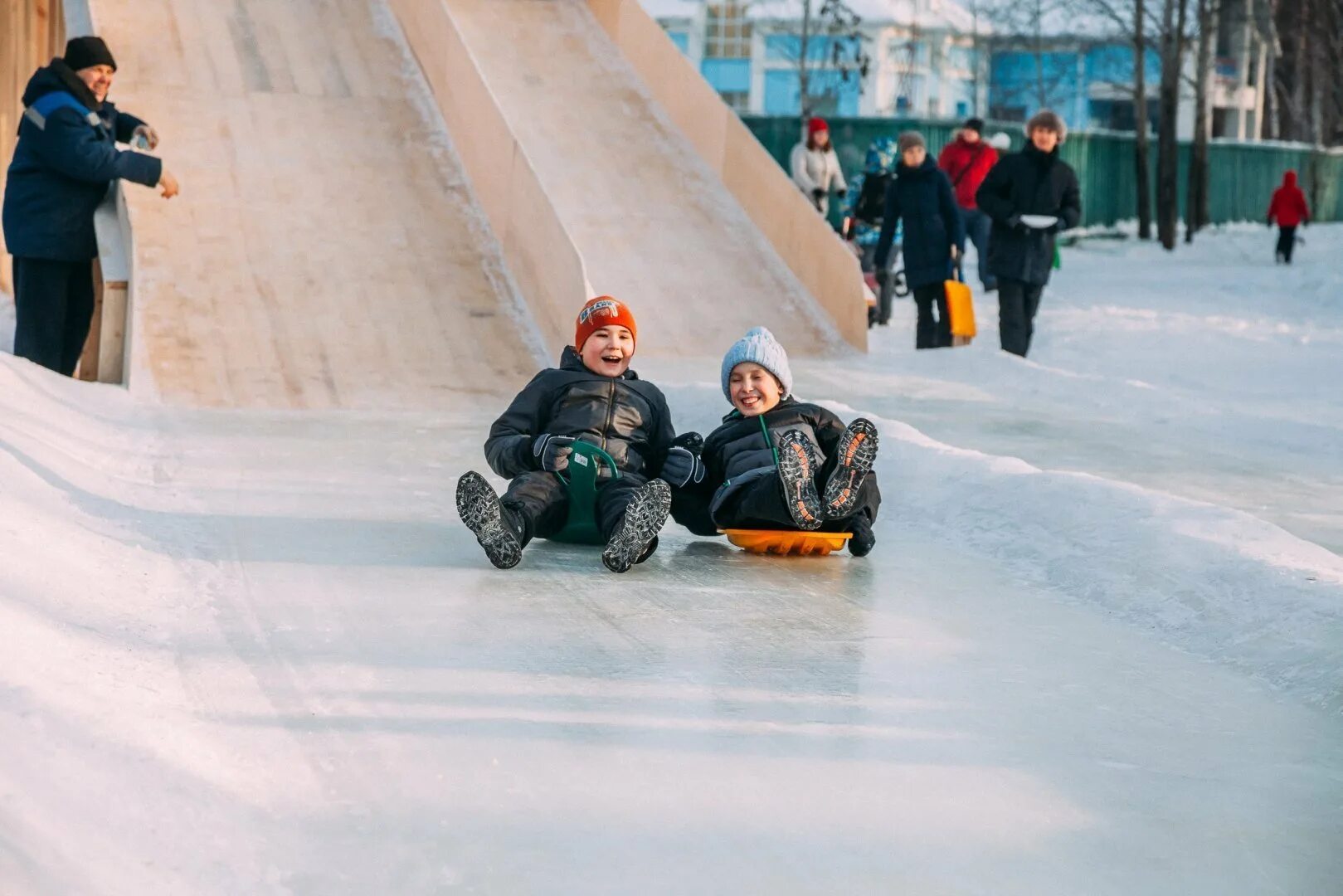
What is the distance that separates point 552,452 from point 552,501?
0.18m

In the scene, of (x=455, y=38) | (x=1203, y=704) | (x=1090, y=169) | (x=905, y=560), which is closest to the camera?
(x=1203, y=704)

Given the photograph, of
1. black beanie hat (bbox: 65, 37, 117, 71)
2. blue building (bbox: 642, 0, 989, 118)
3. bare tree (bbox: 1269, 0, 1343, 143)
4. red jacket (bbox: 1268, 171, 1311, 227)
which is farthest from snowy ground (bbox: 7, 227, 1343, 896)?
blue building (bbox: 642, 0, 989, 118)

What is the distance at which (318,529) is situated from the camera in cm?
532

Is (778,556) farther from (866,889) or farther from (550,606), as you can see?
(866,889)

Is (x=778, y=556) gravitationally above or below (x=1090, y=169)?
below

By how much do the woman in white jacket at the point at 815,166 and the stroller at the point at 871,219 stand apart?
0.22 meters

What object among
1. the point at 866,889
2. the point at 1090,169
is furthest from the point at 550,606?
the point at 1090,169

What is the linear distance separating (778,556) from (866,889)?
2740 mm

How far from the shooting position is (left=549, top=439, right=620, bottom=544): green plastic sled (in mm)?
5160

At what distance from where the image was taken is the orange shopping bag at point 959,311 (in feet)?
37.4

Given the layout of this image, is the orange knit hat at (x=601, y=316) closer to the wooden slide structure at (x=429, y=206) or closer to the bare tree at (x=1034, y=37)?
the wooden slide structure at (x=429, y=206)

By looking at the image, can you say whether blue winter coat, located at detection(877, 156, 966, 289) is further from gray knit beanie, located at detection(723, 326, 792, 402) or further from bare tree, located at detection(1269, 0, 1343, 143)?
bare tree, located at detection(1269, 0, 1343, 143)

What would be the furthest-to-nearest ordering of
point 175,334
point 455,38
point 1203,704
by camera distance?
point 455,38 → point 175,334 → point 1203,704

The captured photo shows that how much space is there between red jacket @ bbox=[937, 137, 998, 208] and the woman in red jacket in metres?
10.7
